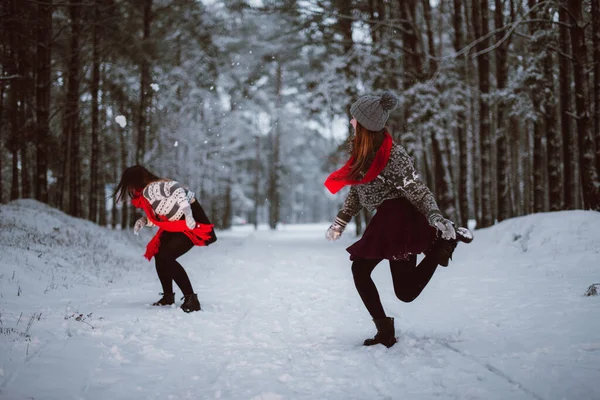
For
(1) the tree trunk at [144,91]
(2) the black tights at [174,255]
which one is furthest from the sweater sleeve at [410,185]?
(1) the tree trunk at [144,91]

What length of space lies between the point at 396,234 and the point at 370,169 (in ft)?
1.95

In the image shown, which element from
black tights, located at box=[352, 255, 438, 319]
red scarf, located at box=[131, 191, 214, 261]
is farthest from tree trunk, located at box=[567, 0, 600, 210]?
red scarf, located at box=[131, 191, 214, 261]

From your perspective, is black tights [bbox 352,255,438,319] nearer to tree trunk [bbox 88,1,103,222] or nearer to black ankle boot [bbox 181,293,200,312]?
black ankle boot [bbox 181,293,200,312]

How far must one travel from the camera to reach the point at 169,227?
516cm

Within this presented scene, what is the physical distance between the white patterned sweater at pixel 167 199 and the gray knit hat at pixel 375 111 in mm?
2525

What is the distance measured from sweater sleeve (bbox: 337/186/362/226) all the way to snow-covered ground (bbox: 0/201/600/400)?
46.8 inches

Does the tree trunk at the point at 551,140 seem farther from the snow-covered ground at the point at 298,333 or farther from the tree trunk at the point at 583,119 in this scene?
the snow-covered ground at the point at 298,333

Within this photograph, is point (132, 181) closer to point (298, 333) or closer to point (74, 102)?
point (298, 333)

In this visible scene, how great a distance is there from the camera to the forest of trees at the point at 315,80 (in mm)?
10414

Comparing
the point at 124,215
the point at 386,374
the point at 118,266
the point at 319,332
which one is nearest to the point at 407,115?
the point at 118,266

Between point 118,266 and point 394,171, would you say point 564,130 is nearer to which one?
point 394,171

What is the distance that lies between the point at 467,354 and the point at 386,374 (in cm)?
79

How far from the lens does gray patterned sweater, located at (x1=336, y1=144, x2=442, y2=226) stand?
3.48 meters

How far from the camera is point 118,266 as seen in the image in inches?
355
